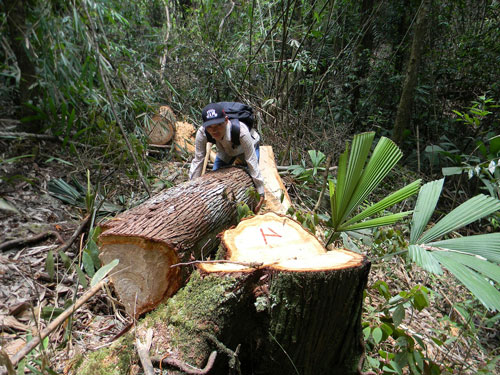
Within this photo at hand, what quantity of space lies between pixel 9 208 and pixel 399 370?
327cm

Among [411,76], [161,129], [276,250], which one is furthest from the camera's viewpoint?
[411,76]

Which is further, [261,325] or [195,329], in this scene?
[261,325]

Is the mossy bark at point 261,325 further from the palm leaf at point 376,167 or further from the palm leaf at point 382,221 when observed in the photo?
the palm leaf at point 376,167

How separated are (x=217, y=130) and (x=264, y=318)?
186cm

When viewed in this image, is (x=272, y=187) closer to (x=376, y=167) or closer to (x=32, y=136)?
(x=376, y=167)

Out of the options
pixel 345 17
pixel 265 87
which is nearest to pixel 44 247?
pixel 265 87

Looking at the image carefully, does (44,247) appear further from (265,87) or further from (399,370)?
(265,87)

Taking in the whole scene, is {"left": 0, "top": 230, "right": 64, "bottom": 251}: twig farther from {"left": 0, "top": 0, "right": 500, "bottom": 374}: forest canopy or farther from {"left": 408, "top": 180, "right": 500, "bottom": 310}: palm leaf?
{"left": 408, "top": 180, "right": 500, "bottom": 310}: palm leaf

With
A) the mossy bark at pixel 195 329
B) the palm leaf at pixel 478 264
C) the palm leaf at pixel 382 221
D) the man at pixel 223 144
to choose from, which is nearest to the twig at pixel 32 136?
the man at pixel 223 144

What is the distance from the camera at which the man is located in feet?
9.66

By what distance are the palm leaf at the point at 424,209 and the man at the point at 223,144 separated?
1.78 metres

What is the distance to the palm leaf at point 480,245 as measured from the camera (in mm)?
1311

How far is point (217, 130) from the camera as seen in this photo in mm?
3062

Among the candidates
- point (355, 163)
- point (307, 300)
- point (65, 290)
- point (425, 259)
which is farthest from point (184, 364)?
point (65, 290)
